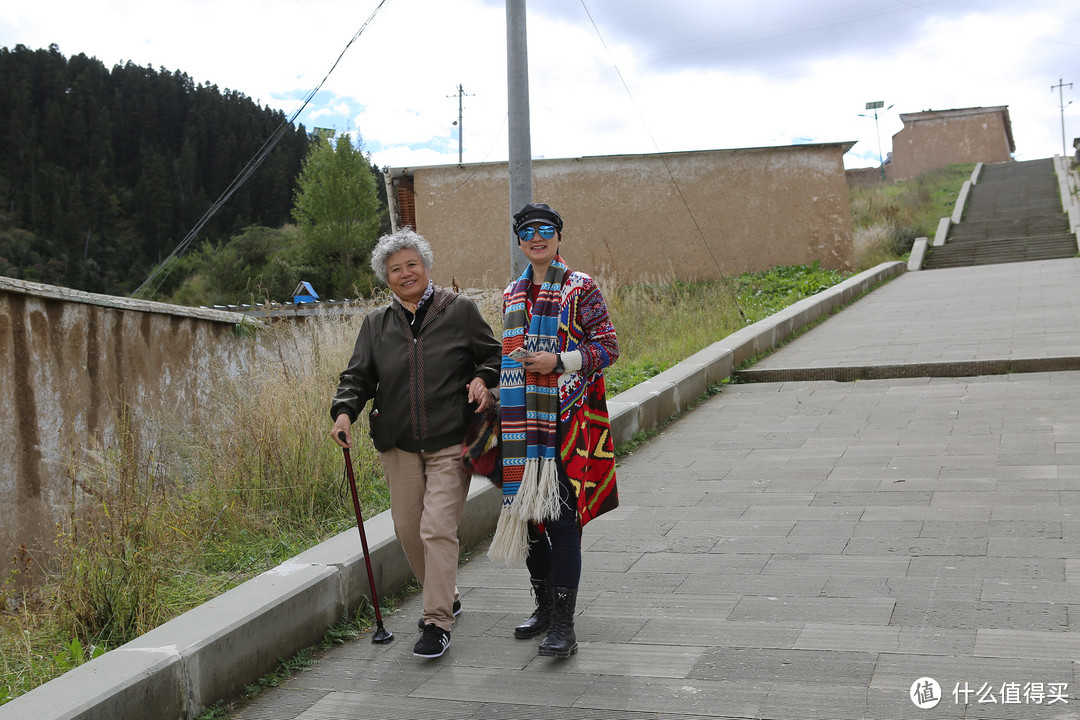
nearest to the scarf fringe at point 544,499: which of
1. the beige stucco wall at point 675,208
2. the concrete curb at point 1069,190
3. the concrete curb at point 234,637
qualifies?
the concrete curb at point 234,637

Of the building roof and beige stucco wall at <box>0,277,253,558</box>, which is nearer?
beige stucco wall at <box>0,277,253,558</box>

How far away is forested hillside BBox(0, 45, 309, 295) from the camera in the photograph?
6162cm

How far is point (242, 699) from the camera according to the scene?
369 cm

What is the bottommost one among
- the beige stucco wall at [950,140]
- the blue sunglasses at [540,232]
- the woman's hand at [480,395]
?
the woman's hand at [480,395]

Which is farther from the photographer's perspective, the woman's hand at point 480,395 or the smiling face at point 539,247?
the woman's hand at point 480,395

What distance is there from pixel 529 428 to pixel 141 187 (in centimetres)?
7292

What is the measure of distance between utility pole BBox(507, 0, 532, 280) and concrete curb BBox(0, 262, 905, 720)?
13.5 feet

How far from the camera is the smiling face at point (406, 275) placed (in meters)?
4.12

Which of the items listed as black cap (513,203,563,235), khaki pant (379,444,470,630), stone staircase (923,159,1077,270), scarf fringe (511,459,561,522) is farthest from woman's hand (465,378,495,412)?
stone staircase (923,159,1077,270)

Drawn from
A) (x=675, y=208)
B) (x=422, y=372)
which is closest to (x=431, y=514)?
(x=422, y=372)

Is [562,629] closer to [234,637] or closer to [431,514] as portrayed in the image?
[431,514]

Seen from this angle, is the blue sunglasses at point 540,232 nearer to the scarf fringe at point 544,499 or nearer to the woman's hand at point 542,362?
the woman's hand at point 542,362

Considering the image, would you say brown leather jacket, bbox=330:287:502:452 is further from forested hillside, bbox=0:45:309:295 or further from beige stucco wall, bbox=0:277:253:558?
forested hillside, bbox=0:45:309:295

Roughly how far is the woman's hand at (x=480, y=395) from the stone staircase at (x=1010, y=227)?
917 inches
